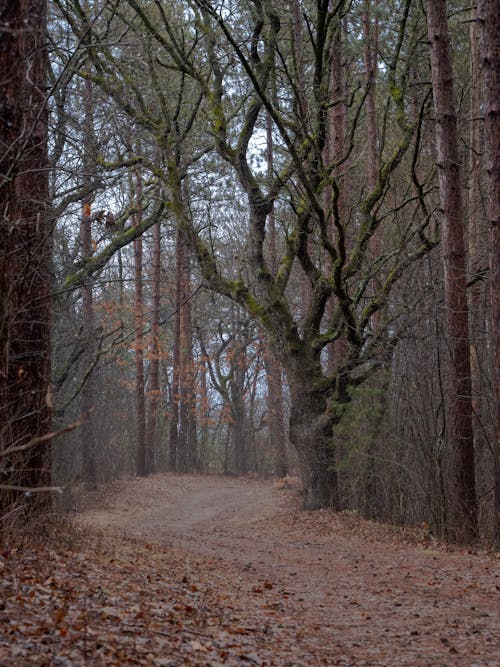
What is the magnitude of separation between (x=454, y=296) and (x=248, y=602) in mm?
6137

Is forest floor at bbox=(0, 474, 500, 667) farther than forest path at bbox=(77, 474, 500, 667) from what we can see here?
No

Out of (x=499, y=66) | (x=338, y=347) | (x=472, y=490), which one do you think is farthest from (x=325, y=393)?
(x=499, y=66)

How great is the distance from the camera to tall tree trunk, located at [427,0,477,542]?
1094 cm

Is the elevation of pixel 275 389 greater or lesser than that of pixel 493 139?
lesser

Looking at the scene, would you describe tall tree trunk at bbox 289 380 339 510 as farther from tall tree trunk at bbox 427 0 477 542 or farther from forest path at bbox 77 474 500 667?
tall tree trunk at bbox 427 0 477 542

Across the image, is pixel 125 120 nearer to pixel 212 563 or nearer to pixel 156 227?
pixel 212 563

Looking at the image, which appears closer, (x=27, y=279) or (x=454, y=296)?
(x=27, y=279)

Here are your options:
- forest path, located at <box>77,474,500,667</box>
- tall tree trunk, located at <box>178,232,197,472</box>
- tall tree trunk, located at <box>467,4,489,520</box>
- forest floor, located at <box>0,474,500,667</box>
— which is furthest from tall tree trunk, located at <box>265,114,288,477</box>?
forest floor, located at <box>0,474,500,667</box>

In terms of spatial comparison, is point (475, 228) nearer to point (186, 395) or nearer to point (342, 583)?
point (342, 583)

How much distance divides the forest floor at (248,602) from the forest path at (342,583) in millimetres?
23

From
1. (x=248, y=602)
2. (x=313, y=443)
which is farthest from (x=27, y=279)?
(x=313, y=443)

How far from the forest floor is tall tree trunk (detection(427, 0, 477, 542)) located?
2.69 ft

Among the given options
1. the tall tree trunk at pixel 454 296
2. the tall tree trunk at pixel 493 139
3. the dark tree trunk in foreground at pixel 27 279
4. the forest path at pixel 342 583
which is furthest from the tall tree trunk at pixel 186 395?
the dark tree trunk in foreground at pixel 27 279

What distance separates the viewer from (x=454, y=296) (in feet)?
36.5
